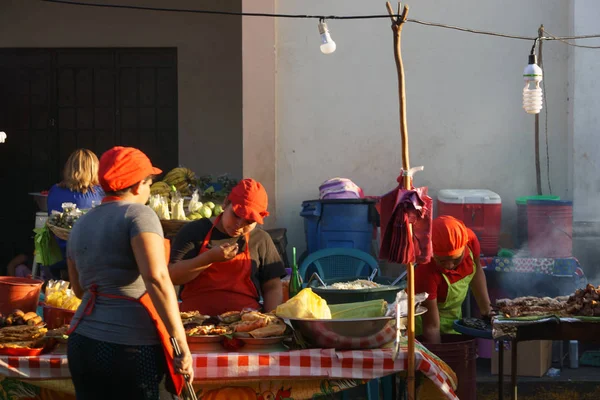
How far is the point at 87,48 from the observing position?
430 inches

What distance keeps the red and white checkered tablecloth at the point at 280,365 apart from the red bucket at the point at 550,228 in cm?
385

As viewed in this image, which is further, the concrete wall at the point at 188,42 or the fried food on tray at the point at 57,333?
the concrete wall at the point at 188,42

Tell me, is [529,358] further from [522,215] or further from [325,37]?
[325,37]

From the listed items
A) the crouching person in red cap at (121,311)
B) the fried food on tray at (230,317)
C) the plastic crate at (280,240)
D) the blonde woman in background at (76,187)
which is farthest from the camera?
the plastic crate at (280,240)

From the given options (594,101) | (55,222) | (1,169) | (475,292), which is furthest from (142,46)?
(475,292)

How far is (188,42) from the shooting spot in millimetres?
10961

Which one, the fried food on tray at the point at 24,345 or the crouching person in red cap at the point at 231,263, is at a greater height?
the crouching person in red cap at the point at 231,263

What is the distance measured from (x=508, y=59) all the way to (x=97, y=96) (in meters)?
4.97

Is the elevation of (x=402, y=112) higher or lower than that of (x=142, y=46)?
lower

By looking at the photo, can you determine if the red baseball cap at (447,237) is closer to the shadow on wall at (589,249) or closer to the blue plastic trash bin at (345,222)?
the blue plastic trash bin at (345,222)

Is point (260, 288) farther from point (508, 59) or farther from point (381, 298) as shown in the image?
point (508, 59)

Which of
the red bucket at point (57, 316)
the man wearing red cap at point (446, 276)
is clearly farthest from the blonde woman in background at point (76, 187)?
the man wearing red cap at point (446, 276)

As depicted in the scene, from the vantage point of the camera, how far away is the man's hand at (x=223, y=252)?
493 centimetres

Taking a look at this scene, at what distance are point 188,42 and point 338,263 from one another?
165 inches
